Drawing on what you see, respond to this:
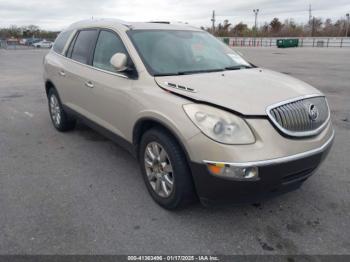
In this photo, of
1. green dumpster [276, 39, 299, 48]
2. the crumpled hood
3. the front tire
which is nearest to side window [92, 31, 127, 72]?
the crumpled hood

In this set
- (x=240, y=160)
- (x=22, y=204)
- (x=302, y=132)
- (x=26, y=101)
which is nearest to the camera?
(x=240, y=160)

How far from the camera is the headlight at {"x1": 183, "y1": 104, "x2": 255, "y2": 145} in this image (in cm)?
243

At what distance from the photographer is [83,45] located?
4.43 metres

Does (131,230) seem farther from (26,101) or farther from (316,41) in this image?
(316,41)

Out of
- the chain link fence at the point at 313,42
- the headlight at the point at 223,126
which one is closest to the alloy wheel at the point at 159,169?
the headlight at the point at 223,126

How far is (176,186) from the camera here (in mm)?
2764

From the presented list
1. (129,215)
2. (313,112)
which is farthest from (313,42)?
(129,215)

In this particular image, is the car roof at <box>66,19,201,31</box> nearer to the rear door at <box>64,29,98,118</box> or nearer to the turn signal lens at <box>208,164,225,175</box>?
the rear door at <box>64,29,98,118</box>

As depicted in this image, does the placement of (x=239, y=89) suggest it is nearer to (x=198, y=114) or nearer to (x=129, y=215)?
(x=198, y=114)

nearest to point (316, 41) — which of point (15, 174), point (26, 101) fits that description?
point (26, 101)

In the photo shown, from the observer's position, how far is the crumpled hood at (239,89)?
101 inches

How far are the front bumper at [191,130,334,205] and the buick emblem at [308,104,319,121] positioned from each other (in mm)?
281

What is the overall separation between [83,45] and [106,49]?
0.77 meters

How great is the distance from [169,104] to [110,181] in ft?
4.68
